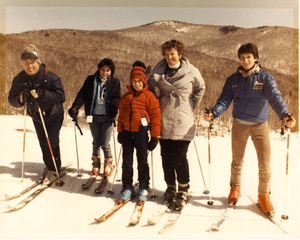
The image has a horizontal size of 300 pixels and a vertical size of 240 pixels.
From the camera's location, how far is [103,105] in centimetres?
351

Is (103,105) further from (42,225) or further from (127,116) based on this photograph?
(42,225)

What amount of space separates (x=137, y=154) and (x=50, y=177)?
1.37 meters

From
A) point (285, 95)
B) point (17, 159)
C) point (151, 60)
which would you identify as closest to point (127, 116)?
point (17, 159)

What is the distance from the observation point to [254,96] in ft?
9.31

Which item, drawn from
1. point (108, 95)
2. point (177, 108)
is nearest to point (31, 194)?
point (108, 95)

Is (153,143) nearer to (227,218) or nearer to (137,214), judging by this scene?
(137,214)

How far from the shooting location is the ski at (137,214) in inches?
111

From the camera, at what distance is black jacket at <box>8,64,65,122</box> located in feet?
11.0

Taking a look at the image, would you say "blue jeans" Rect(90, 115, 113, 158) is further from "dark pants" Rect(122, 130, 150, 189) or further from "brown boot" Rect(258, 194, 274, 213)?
"brown boot" Rect(258, 194, 274, 213)

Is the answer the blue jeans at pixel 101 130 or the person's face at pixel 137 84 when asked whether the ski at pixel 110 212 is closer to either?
the blue jeans at pixel 101 130

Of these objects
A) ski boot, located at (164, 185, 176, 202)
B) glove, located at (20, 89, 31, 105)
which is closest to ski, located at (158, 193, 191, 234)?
ski boot, located at (164, 185, 176, 202)

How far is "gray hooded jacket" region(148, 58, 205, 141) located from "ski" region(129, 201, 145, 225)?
803 mm

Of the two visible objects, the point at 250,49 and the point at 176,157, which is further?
the point at 176,157

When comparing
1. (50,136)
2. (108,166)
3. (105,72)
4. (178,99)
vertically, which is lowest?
(108,166)
